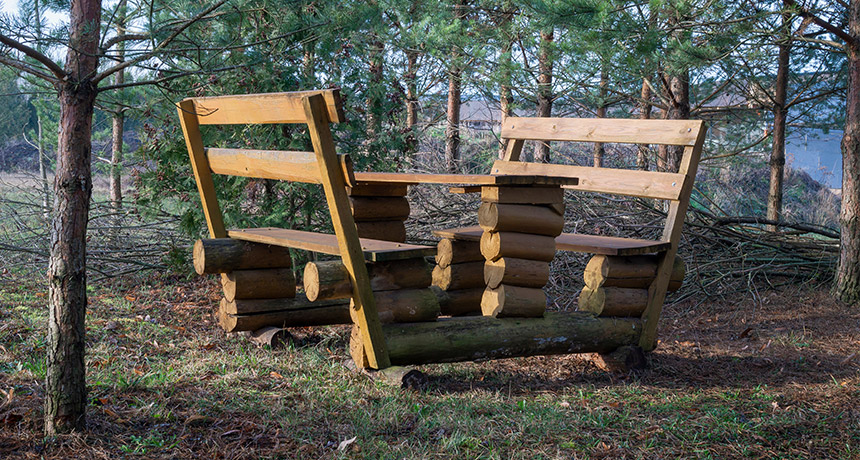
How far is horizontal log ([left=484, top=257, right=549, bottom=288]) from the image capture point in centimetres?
416

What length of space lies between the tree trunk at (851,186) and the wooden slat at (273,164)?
517cm

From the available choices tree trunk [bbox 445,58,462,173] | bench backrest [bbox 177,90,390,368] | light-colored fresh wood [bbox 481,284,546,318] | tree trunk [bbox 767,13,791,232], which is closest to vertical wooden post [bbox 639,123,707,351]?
light-colored fresh wood [bbox 481,284,546,318]

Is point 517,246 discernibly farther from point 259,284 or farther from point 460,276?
point 259,284

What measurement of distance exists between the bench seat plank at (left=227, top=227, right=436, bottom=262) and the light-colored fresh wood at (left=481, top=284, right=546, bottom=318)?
484mm

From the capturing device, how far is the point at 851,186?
6359mm

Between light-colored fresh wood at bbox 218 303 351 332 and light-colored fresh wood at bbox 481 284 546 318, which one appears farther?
light-colored fresh wood at bbox 218 303 351 332

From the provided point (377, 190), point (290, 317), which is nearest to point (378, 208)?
point (377, 190)

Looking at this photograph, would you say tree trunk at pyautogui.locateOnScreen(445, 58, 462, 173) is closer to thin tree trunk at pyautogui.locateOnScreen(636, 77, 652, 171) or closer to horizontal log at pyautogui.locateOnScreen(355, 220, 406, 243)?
thin tree trunk at pyautogui.locateOnScreen(636, 77, 652, 171)

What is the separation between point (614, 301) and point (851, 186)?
335 centimetres

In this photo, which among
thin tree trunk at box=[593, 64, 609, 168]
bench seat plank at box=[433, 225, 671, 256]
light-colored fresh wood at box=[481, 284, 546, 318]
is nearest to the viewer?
light-colored fresh wood at box=[481, 284, 546, 318]

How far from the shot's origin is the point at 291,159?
3.88 metres

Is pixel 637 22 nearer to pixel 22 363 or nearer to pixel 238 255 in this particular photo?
pixel 238 255

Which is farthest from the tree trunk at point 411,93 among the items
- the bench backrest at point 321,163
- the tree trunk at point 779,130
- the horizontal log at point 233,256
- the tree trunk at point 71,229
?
the tree trunk at point 779,130

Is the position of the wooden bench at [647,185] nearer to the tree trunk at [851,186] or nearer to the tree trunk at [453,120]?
the tree trunk at [851,186]
